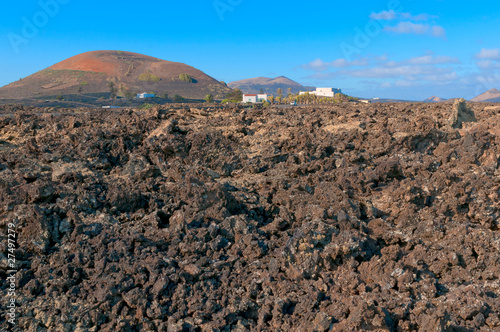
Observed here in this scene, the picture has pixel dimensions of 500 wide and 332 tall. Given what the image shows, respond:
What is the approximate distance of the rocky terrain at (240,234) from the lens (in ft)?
16.5

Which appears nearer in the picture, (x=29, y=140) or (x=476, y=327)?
(x=476, y=327)

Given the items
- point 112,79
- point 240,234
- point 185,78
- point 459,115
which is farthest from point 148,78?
point 240,234

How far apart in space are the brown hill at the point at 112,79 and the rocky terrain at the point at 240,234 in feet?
298

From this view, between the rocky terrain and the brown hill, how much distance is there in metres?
90.9

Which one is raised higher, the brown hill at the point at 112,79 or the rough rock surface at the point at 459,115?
the brown hill at the point at 112,79

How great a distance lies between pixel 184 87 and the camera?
12369 cm

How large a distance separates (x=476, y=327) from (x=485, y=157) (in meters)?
8.66

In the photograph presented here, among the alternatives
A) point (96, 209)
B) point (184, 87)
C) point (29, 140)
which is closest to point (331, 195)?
point (96, 209)

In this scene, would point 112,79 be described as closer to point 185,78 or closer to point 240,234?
point 185,78

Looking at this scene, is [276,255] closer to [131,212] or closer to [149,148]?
[131,212]

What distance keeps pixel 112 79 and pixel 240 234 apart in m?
127

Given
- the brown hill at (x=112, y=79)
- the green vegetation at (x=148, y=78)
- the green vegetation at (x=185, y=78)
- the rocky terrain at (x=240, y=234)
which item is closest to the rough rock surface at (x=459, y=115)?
the rocky terrain at (x=240, y=234)

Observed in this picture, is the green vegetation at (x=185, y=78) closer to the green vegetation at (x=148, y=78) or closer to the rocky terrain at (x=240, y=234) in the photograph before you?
the green vegetation at (x=148, y=78)

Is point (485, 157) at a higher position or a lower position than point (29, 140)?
lower
